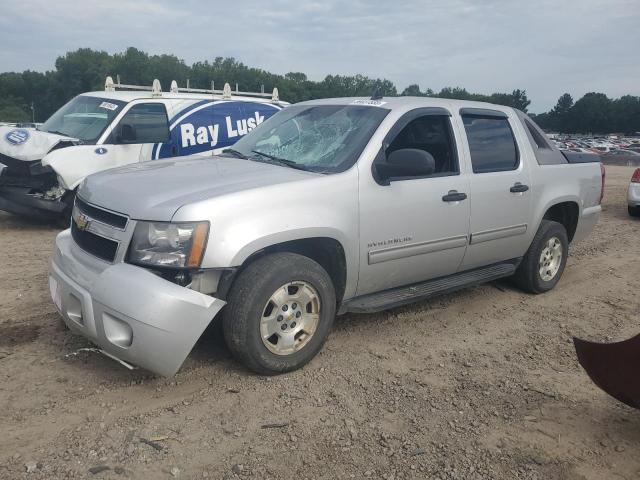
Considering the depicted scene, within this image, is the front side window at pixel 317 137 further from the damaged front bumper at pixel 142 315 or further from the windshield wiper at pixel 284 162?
the damaged front bumper at pixel 142 315

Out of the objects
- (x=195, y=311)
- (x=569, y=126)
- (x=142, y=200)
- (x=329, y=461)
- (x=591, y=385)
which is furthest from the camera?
(x=569, y=126)

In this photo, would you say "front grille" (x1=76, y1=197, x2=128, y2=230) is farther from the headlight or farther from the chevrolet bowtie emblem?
the headlight

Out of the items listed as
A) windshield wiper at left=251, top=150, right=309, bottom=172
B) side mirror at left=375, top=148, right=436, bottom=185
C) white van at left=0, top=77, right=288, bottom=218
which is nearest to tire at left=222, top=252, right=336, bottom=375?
windshield wiper at left=251, top=150, right=309, bottom=172

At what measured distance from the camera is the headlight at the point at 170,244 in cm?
314

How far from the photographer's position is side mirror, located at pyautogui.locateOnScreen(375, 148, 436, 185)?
12.8 ft

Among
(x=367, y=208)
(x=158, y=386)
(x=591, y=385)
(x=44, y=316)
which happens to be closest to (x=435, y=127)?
(x=367, y=208)

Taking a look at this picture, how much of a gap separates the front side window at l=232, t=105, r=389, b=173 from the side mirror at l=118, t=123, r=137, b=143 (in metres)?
3.86

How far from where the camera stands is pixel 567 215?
5902mm

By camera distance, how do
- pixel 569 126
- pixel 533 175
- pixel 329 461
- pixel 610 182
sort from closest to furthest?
pixel 329 461
pixel 533 175
pixel 610 182
pixel 569 126

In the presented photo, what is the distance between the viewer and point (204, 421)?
3121 mm

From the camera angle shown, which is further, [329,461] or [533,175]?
[533,175]

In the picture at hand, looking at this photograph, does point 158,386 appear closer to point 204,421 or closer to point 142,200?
point 204,421

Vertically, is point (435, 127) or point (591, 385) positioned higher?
point (435, 127)

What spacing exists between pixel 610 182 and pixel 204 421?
57.2 feet
